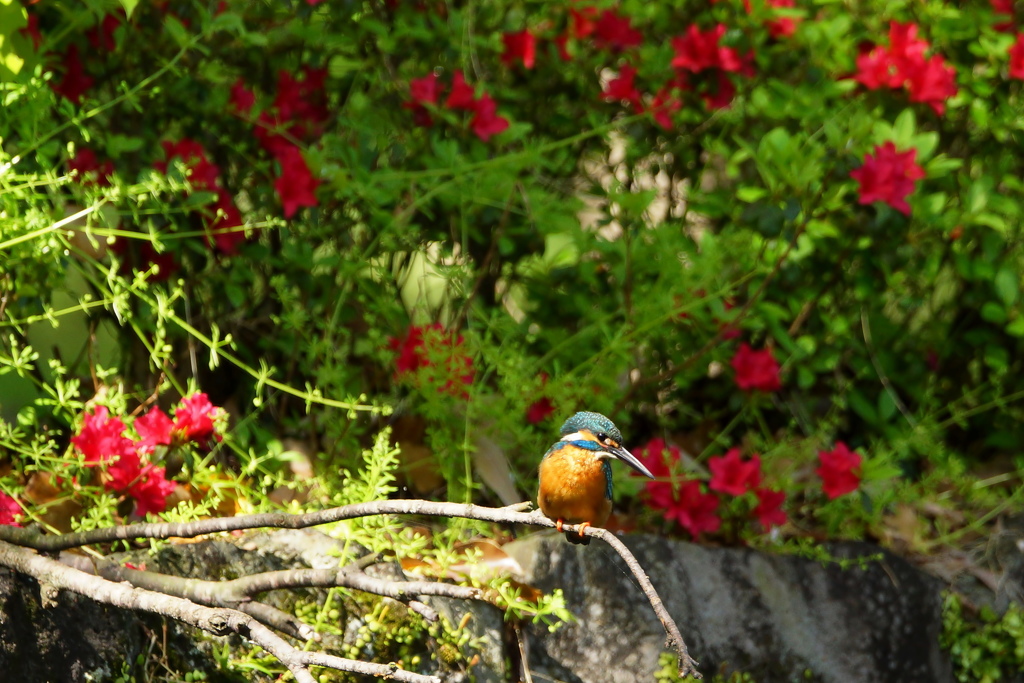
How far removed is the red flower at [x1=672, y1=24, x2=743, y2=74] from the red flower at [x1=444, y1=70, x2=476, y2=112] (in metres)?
0.71

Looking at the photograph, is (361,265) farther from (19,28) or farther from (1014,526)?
(1014,526)

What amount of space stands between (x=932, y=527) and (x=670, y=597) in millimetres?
1292

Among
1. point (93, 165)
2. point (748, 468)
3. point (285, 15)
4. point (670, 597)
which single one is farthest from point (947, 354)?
point (93, 165)

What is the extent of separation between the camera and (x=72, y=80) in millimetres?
2953

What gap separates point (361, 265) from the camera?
3002 mm

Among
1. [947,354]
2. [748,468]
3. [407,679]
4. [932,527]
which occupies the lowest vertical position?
[407,679]

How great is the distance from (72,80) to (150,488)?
3.93 feet

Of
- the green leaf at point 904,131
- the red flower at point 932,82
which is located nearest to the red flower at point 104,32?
the green leaf at point 904,131

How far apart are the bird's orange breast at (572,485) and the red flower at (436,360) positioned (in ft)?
1.77

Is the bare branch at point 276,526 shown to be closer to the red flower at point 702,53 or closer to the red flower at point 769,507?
the red flower at point 769,507

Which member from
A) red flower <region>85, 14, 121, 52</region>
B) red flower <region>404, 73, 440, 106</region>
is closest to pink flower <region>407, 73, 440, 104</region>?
red flower <region>404, 73, 440, 106</region>

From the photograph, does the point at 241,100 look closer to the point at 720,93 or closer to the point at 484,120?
the point at 484,120

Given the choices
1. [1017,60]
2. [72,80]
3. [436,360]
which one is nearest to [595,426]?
[436,360]

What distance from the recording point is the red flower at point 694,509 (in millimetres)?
2986
